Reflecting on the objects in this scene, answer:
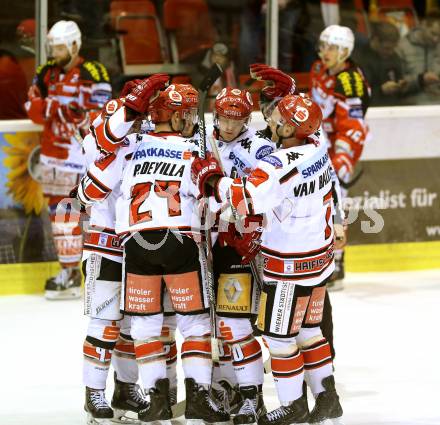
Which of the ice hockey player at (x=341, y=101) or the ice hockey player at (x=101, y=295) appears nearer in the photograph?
the ice hockey player at (x=101, y=295)

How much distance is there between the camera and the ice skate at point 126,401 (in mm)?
4844

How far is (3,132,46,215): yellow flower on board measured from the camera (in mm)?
7047

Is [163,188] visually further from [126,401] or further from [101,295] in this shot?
[126,401]

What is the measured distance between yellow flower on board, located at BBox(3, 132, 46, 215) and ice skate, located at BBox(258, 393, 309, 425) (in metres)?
3.01

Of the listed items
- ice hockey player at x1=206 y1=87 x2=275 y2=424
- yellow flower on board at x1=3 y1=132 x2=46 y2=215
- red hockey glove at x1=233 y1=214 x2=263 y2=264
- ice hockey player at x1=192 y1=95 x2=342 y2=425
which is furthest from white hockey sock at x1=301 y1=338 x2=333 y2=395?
yellow flower on board at x1=3 y1=132 x2=46 y2=215

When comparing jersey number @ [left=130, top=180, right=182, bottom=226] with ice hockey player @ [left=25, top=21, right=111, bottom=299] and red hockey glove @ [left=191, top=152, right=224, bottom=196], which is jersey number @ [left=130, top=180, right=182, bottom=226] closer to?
red hockey glove @ [left=191, top=152, right=224, bottom=196]

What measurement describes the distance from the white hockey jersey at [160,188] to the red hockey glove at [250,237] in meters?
0.19

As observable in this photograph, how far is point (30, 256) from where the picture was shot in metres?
7.15

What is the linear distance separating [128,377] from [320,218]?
1069 millimetres

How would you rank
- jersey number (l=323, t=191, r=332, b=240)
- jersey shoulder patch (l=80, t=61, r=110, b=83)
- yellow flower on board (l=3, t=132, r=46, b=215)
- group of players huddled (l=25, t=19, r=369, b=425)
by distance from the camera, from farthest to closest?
1. yellow flower on board (l=3, t=132, r=46, b=215)
2. jersey shoulder patch (l=80, t=61, r=110, b=83)
3. jersey number (l=323, t=191, r=332, b=240)
4. group of players huddled (l=25, t=19, r=369, b=425)

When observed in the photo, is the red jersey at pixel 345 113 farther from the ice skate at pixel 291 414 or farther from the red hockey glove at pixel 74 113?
the ice skate at pixel 291 414

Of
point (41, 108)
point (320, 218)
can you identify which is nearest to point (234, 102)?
point (320, 218)

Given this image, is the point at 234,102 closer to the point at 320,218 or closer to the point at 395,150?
the point at 320,218

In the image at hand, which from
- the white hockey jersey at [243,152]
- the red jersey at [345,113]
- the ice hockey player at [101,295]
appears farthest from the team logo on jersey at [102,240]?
the red jersey at [345,113]
